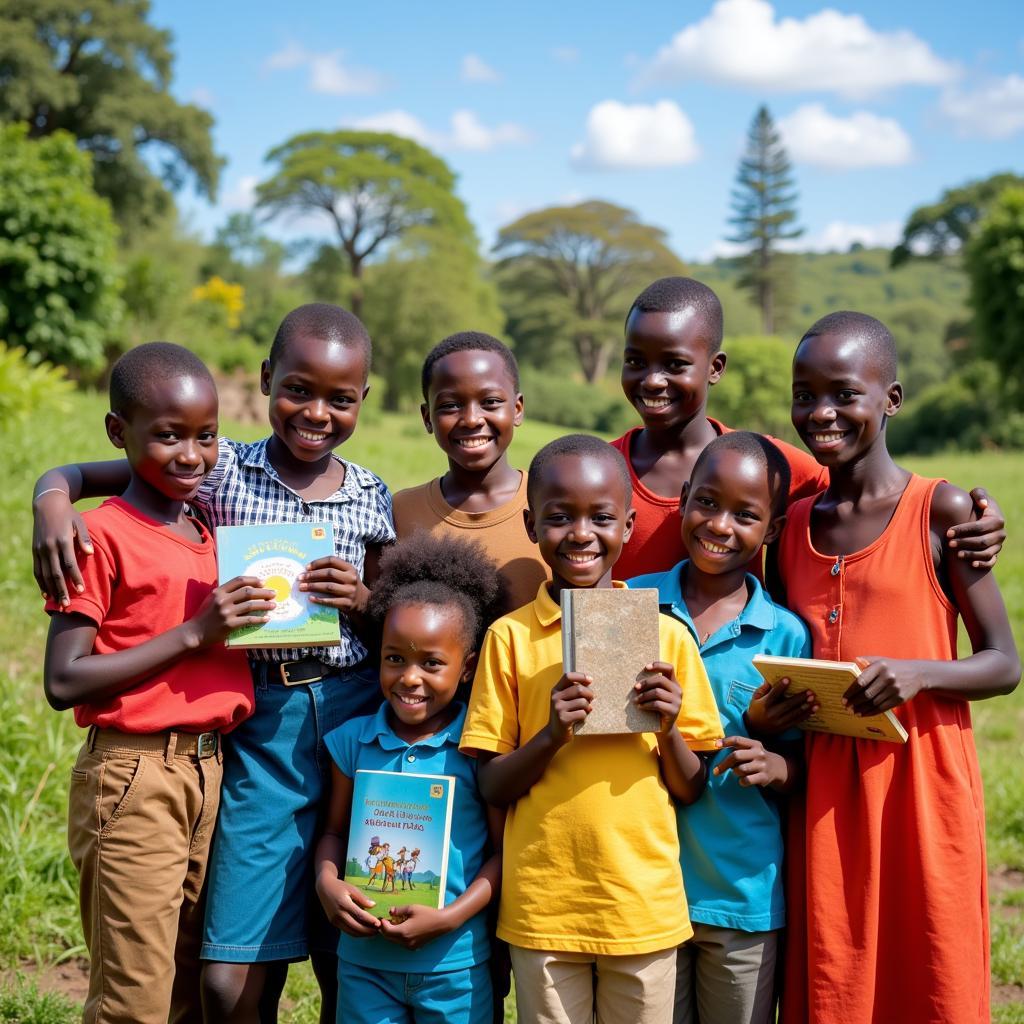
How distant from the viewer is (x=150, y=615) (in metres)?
2.67

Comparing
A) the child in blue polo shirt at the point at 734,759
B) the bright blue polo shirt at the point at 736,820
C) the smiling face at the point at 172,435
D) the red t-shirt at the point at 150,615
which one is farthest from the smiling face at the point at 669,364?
the red t-shirt at the point at 150,615

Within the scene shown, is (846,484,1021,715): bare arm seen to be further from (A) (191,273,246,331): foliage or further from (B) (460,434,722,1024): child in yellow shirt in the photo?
(A) (191,273,246,331): foliage

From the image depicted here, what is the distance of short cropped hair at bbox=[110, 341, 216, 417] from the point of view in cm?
269

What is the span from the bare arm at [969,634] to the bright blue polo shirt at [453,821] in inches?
37.9

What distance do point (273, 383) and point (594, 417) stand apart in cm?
4174

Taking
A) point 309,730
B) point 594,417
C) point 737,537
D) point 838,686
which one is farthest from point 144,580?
point 594,417

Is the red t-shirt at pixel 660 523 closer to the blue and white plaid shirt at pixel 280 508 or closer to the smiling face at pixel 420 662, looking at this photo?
the smiling face at pixel 420 662

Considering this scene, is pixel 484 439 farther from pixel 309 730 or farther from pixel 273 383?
pixel 309 730

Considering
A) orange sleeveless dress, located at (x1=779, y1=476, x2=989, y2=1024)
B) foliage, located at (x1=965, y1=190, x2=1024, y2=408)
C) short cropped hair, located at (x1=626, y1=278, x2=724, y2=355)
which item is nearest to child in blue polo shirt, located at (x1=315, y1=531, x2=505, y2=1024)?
orange sleeveless dress, located at (x1=779, y1=476, x2=989, y2=1024)

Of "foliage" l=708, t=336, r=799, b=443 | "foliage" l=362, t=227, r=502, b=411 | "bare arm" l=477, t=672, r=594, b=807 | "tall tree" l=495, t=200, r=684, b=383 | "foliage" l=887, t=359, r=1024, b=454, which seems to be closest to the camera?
"bare arm" l=477, t=672, r=594, b=807

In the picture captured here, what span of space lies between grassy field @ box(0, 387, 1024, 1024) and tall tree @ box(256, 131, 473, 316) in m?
38.9

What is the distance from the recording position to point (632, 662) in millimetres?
2422

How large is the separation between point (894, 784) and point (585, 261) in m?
61.9

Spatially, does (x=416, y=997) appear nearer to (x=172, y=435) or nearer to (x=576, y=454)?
(x=576, y=454)
